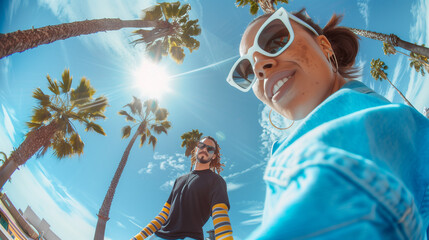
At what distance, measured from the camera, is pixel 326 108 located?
23.1 inches

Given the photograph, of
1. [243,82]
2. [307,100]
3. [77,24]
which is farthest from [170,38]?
[307,100]

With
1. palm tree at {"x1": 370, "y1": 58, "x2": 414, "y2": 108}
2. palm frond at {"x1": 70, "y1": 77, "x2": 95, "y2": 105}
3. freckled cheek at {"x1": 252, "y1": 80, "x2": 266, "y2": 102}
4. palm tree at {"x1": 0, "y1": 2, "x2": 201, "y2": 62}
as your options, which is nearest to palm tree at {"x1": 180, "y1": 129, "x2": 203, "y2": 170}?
palm tree at {"x1": 0, "y1": 2, "x2": 201, "y2": 62}

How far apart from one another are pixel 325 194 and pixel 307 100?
32.0 inches

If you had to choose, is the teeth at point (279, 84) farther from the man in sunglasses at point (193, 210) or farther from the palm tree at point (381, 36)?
the palm tree at point (381, 36)

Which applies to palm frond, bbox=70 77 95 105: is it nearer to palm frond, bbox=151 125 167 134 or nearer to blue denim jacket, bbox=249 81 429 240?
palm frond, bbox=151 125 167 134

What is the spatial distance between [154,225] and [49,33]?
233 inches

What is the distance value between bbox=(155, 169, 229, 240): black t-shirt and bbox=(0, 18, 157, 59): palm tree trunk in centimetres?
496

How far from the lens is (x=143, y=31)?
36.9ft

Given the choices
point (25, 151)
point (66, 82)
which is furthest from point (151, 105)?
point (25, 151)

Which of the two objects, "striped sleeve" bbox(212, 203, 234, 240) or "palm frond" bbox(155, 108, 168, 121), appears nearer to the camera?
"striped sleeve" bbox(212, 203, 234, 240)

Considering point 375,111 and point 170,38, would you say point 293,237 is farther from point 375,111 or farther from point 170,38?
point 170,38

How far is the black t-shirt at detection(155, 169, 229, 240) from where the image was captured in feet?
8.77

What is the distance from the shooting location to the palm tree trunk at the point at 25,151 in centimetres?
910

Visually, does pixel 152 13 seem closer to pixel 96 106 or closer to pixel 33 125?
pixel 96 106
